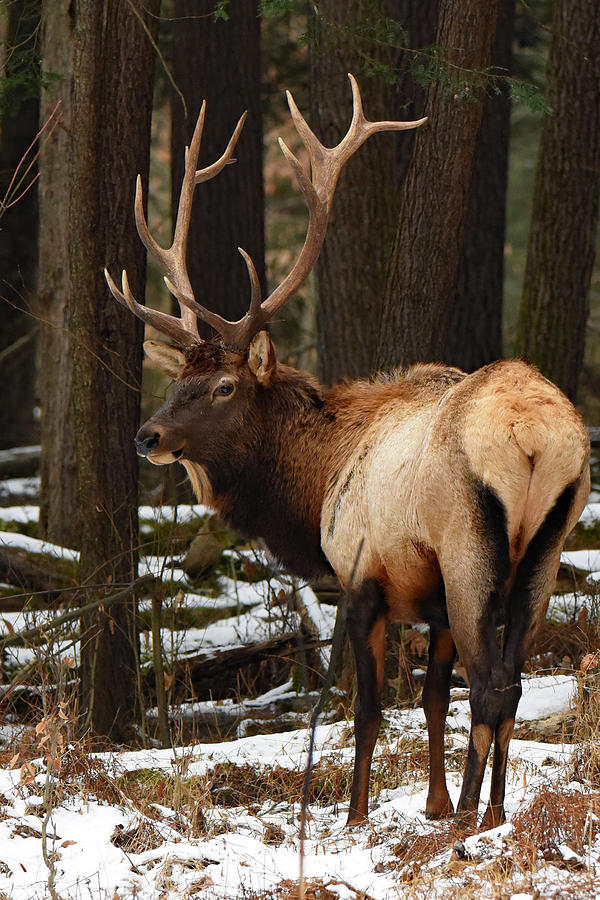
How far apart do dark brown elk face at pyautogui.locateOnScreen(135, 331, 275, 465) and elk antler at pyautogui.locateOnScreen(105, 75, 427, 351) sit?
12 cm

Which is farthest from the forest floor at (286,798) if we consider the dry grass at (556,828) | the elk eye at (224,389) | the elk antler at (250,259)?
the elk antler at (250,259)

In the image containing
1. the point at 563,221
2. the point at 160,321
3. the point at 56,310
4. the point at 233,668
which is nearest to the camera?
the point at 160,321

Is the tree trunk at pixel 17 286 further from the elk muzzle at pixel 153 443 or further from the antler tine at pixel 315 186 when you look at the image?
the elk muzzle at pixel 153 443

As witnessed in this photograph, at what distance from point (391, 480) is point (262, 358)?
1242mm

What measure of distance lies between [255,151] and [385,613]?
21.9ft

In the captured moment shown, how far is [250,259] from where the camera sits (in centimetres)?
627

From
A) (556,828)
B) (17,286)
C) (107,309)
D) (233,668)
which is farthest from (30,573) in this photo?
(17,286)

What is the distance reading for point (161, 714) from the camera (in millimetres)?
6848

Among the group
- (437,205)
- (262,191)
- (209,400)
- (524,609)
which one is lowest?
(524,609)

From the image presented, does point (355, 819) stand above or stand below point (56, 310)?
below

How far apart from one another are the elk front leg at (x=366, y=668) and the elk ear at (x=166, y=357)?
1707 mm

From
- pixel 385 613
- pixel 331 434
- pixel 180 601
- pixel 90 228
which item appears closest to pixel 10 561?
pixel 180 601

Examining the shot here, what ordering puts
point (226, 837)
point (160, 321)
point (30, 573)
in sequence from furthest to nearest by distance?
point (30, 573), point (160, 321), point (226, 837)

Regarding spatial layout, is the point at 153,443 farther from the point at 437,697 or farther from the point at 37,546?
the point at 37,546
